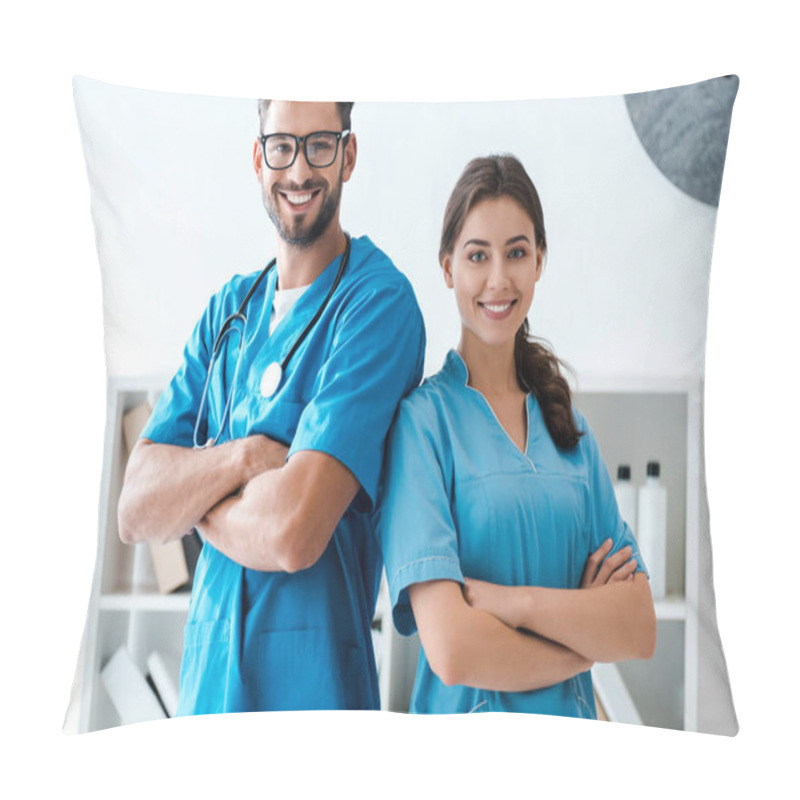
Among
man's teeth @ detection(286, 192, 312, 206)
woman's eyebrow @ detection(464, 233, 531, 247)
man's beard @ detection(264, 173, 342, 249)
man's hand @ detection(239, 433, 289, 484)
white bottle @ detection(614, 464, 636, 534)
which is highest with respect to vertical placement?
man's teeth @ detection(286, 192, 312, 206)

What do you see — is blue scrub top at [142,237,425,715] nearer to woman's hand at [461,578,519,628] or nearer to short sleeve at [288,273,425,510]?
short sleeve at [288,273,425,510]

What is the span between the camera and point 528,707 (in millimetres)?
1605

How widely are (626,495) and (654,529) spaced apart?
0.07m

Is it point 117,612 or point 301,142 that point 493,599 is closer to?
point 117,612

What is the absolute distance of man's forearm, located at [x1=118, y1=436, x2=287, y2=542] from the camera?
64.1 inches

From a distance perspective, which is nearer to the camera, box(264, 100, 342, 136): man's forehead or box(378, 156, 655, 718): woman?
box(378, 156, 655, 718): woman

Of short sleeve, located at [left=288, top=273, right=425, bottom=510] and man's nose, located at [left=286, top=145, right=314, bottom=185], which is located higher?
man's nose, located at [left=286, top=145, right=314, bottom=185]

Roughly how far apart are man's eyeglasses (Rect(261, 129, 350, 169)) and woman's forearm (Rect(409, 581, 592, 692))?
2.24 ft

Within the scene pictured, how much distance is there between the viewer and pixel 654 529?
1.64 meters

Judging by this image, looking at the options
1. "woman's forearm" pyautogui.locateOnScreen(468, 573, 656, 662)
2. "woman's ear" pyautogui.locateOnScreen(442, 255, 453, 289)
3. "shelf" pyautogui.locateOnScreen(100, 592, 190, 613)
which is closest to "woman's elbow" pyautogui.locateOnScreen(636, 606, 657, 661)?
"woman's forearm" pyautogui.locateOnScreen(468, 573, 656, 662)

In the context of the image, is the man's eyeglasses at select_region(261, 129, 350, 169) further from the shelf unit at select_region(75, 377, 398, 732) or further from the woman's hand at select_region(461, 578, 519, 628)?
the woman's hand at select_region(461, 578, 519, 628)

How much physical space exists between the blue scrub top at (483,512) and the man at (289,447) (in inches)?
1.8

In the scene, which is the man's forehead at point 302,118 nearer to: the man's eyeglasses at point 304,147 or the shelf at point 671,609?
the man's eyeglasses at point 304,147

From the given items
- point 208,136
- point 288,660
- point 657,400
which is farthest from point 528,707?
point 208,136
